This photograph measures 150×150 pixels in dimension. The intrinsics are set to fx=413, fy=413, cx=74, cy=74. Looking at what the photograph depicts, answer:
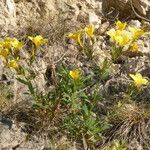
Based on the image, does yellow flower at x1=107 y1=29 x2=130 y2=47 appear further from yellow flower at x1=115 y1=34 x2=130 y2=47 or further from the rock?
the rock

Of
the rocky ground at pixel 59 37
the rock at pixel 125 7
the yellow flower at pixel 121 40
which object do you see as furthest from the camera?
the rock at pixel 125 7

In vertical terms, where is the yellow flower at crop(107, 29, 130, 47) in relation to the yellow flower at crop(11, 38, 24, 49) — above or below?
above

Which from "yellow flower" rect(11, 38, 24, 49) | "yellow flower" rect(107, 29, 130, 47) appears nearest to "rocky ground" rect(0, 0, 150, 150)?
"yellow flower" rect(11, 38, 24, 49)

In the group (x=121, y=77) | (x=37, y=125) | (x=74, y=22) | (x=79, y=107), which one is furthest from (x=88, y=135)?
(x=74, y=22)

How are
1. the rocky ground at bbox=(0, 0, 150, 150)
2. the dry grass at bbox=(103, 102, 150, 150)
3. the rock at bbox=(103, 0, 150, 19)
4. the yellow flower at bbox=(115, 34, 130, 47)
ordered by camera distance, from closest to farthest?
the yellow flower at bbox=(115, 34, 130, 47), the rocky ground at bbox=(0, 0, 150, 150), the dry grass at bbox=(103, 102, 150, 150), the rock at bbox=(103, 0, 150, 19)

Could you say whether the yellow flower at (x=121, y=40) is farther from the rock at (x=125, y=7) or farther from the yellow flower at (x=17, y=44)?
the rock at (x=125, y=7)

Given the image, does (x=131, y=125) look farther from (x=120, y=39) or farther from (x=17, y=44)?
(x=17, y=44)

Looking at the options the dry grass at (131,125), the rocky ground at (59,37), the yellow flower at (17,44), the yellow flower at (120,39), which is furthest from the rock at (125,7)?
the yellow flower at (17,44)

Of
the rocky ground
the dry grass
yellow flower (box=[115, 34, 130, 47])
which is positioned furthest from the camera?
the dry grass

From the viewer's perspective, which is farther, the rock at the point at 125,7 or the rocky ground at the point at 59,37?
the rock at the point at 125,7
